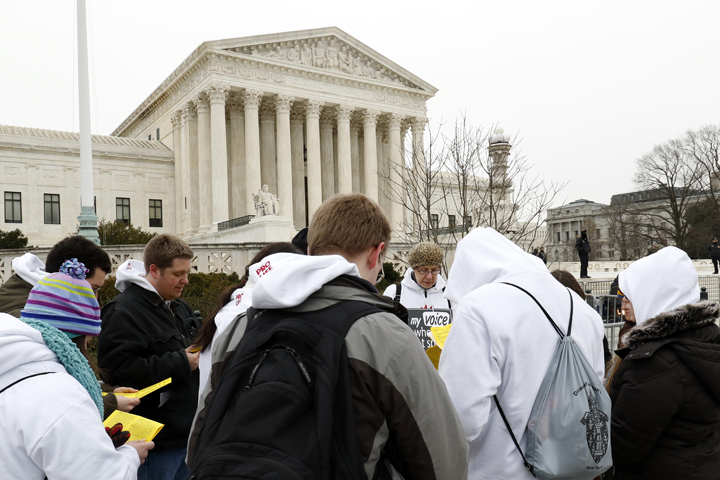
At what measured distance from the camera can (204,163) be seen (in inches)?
1631

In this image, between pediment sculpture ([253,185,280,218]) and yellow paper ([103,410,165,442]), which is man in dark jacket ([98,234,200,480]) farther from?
pediment sculpture ([253,185,280,218])

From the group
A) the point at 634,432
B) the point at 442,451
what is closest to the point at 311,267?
the point at 442,451

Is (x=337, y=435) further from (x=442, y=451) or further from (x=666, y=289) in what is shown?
(x=666, y=289)

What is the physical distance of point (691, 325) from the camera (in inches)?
125

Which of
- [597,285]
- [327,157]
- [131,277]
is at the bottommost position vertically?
[597,285]

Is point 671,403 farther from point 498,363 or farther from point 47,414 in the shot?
point 47,414

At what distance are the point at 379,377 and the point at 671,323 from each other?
2121 mm

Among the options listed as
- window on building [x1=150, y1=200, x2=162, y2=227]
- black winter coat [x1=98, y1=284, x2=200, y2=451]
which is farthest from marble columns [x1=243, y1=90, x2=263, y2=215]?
black winter coat [x1=98, y1=284, x2=200, y2=451]

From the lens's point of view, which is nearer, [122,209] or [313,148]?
[313,148]

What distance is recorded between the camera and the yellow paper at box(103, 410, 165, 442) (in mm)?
2924

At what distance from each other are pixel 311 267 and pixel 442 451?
86 cm

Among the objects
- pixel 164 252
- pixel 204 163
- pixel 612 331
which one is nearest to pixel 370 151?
pixel 204 163

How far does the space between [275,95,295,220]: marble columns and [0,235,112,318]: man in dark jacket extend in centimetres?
3755

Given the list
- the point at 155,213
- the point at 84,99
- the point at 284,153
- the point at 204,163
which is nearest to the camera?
the point at 84,99
